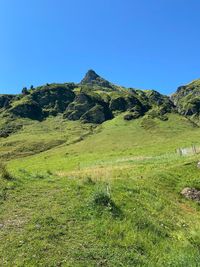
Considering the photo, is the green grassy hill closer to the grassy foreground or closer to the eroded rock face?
the grassy foreground

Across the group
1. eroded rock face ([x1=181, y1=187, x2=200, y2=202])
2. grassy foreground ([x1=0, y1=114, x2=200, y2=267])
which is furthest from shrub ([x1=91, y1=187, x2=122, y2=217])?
eroded rock face ([x1=181, y1=187, x2=200, y2=202])

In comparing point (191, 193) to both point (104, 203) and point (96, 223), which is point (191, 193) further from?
point (96, 223)

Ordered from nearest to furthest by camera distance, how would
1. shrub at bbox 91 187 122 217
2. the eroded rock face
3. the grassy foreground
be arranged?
1. the grassy foreground
2. shrub at bbox 91 187 122 217
3. the eroded rock face

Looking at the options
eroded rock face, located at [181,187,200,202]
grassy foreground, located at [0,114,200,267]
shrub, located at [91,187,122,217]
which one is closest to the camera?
grassy foreground, located at [0,114,200,267]

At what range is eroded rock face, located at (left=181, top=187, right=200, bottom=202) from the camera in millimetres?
28859

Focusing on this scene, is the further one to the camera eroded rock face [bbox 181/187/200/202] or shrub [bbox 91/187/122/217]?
eroded rock face [bbox 181/187/200/202]

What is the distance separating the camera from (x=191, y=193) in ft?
96.4

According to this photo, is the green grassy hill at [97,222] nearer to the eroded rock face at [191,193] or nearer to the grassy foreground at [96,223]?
the grassy foreground at [96,223]

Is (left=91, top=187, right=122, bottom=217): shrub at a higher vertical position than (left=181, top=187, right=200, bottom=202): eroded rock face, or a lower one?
higher

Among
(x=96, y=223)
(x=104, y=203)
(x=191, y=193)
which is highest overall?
(x=104, y=203)

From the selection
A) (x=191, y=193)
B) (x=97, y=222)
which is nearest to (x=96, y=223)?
(x=97, y=222)

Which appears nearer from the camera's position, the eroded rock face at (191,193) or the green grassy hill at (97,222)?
the green grassy hill at (97,222)

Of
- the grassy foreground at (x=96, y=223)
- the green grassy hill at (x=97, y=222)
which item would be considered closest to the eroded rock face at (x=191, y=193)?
the green grassy hill at (x=97, y=222)

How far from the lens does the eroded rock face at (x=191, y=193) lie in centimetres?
2886
